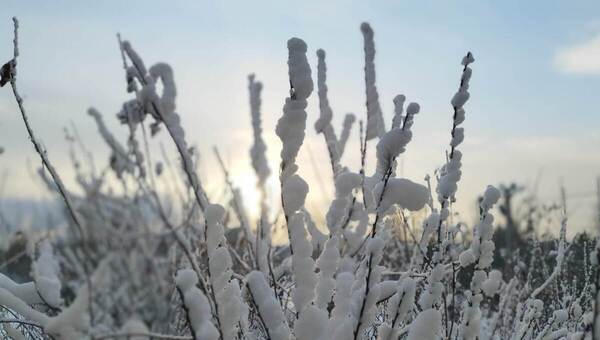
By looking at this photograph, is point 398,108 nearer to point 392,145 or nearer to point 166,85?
point 392,145

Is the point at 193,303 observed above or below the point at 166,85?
below

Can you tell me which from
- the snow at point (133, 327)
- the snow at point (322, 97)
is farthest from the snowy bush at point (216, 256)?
the snow at point (322, 97)

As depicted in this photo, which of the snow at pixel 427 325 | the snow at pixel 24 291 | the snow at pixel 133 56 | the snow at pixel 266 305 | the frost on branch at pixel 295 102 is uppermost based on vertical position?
the snow at pixel 133 56

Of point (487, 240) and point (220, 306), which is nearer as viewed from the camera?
point (220, 306)

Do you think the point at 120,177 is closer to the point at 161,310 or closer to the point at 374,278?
the point at 161,310

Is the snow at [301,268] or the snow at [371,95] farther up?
the snow at [371,95]

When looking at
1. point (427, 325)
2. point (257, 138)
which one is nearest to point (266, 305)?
point (427, 325)

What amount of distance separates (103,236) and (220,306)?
569 millimetres

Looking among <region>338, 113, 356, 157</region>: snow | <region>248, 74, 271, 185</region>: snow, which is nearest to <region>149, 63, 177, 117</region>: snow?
<region>338, 113, 356, 157</region>: snow

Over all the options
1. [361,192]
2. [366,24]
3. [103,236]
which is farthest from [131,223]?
[366,24]

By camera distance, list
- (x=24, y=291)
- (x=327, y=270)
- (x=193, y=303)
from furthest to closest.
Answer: (x=24, y=291)
(x=327, y=270)
(x=193, y=303)

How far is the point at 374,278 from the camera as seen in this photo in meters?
1.52

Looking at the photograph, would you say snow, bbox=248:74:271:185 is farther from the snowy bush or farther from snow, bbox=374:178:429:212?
snow, bbox=374:178:429:212

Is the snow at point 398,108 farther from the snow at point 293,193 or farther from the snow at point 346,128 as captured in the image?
the snow at point 346,128
